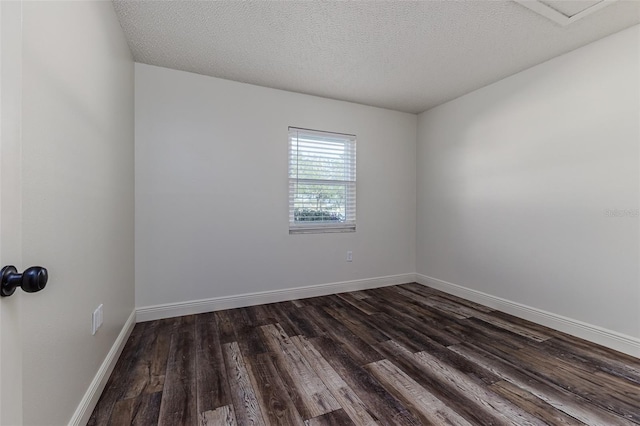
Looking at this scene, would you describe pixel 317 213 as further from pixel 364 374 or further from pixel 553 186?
pixel 553 186

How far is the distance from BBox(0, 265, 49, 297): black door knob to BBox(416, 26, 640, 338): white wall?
10.9 ft

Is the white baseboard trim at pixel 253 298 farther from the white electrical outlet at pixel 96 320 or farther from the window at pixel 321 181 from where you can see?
the white electrical outlet at pixel 96 320

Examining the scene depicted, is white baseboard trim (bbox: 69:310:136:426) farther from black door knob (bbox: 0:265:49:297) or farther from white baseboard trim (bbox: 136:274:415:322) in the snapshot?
black door knob (bbox: 0:265:49:297)

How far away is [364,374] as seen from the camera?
1.78m

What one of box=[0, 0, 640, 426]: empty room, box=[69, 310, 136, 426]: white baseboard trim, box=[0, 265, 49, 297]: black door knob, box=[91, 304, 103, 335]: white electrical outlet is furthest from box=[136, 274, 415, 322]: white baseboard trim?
box=[0, 265, 49, 297]: black door knob

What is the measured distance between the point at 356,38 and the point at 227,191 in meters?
1.89

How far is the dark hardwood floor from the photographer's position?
56.6 inches

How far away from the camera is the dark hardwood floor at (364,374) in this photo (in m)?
1.44

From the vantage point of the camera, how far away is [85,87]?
141cm

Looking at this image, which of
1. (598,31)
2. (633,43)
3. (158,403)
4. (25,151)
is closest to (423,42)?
(598,31)

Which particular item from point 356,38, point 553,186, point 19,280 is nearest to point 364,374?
point 19,280

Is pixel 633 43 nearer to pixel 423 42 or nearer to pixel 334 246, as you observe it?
pixel 423 42

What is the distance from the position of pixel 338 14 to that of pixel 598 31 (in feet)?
6.65

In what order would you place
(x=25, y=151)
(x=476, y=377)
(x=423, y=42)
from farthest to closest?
(x=423, y=42) → (x=476, y=377) → (x=25, y=151)
